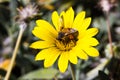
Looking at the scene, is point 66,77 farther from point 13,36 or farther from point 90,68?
point 13,36

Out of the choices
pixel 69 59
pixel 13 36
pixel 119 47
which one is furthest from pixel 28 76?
pixel 69 59

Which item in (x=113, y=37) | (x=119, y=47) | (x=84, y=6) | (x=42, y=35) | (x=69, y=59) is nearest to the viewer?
(x=69, y=59)

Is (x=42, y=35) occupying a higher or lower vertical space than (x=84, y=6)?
lower

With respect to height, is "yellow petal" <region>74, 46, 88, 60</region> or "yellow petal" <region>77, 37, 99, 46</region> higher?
"yellow petal" <region>77, 37, 99, 46</region>

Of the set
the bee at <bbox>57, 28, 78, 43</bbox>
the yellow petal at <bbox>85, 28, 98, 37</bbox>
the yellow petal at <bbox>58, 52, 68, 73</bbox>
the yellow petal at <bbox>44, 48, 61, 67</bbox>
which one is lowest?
the yellow petal at <bbox>58, 52, 68, 73</bbox>

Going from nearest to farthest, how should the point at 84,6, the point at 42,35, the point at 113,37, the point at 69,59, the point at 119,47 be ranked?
the point at 69,59, the point at 42,35, the point at 119,47, the point at 113,37, the point at 84,6

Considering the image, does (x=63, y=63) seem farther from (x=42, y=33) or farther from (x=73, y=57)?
(x=42, y=33)

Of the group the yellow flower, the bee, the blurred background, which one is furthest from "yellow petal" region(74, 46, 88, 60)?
the blurred background

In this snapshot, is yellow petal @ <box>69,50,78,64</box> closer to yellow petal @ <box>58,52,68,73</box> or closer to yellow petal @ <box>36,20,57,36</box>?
yellow petal @ <box>58,52,68,73</box>

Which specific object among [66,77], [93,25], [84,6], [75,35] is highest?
[84,6]
